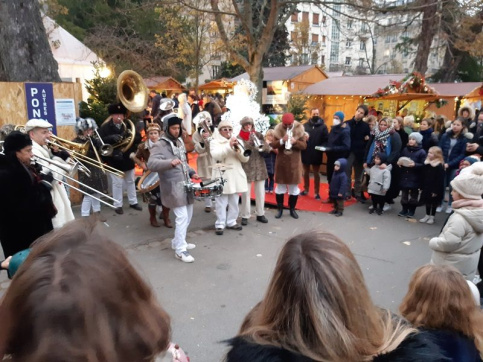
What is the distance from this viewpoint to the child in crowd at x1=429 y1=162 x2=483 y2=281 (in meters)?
3.60

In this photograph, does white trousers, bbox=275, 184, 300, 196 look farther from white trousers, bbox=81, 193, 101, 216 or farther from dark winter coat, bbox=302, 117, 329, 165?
white trousers, bbox=81, 193, 101, 216

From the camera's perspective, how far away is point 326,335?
1.31 metres

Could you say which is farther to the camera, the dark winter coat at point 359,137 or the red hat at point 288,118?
the dark winter coat at point 359,137

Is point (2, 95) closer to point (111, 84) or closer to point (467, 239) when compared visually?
point (111, 84)

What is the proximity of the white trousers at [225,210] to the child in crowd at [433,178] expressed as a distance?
3250 mm

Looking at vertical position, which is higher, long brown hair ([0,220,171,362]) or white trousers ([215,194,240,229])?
long brown hair ([0,220,171,362])

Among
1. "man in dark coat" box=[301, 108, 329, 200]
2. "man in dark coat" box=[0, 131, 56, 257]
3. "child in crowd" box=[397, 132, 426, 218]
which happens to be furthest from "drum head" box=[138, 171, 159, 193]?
"child in crowd" box=[397, 132, 426, 218]

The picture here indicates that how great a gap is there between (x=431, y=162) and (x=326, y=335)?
6146 mm

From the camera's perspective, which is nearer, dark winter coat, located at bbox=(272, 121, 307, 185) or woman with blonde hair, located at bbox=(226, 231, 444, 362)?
woman with blonde hair, located at bbox=(226, 231, 444, 362)

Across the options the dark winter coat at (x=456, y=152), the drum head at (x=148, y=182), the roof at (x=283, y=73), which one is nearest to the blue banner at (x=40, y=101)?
the drum head at (x=148, y=182)

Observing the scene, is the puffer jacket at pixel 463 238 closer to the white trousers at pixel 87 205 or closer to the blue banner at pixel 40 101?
the white trousers at pixel 87 205

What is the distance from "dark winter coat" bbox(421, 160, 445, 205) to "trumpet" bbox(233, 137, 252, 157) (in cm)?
308

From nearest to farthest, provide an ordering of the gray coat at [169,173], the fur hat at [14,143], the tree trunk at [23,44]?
the fur hat at [14,143], the gray coat at [169,173], the tree trunk at [23,44]

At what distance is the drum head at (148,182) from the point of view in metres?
6.06
